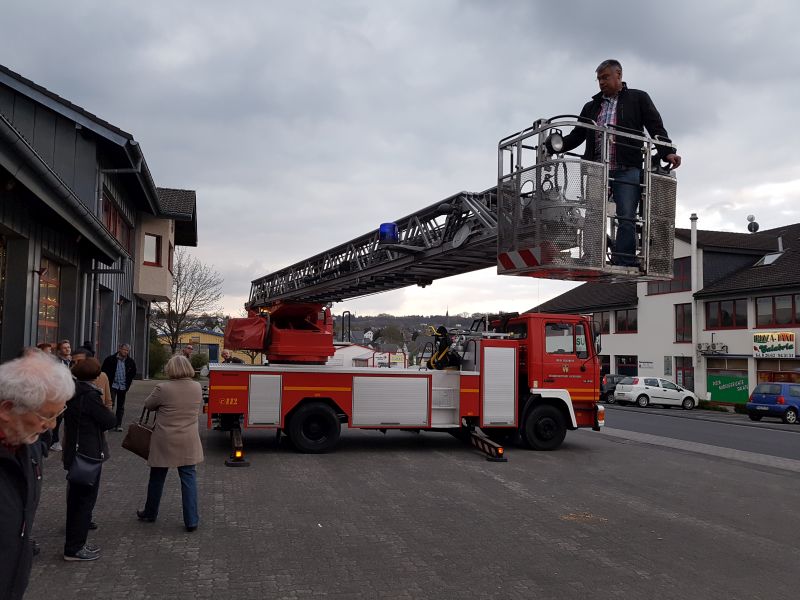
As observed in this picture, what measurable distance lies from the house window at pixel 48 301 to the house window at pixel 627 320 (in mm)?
35887

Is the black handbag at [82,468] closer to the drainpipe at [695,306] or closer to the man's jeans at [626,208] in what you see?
the man's jeans at [626,208]

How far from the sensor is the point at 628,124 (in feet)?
21.9

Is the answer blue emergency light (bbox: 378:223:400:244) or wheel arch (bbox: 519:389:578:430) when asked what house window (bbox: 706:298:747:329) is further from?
blue emergency light (bbox: 378:223:400:244)

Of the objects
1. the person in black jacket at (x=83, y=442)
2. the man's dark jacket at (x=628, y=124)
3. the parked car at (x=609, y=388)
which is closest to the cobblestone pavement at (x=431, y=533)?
the person in black jacket at (x=83, y=442)

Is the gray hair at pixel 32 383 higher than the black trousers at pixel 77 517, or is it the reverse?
the gray hair at pixel 32 383

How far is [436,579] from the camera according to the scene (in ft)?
17.7

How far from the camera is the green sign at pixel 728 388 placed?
34812mm

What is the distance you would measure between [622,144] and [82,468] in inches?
216

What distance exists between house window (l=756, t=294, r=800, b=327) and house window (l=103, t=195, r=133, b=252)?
28632mm

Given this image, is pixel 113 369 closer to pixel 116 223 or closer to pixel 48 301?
pixel 48 301

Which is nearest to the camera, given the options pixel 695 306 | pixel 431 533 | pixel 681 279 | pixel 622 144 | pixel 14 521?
pixel 14 521

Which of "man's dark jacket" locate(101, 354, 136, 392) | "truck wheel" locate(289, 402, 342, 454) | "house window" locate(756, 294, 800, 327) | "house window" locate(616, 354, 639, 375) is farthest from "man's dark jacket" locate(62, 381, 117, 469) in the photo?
"house window" locate(616, 354, 639, 375)

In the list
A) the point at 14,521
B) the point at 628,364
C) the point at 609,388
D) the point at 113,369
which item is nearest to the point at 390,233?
the point at 113,369

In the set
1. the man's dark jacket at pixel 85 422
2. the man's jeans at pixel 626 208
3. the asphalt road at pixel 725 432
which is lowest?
the asphalt road at pixel 725 432
